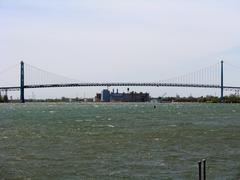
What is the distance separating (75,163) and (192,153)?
321 inches

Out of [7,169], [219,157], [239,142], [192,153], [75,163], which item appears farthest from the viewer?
[239,142]

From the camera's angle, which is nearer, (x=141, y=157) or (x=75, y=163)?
(x=75, y=163)

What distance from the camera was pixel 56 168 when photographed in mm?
31844

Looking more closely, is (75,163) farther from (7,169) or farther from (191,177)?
(191,177)

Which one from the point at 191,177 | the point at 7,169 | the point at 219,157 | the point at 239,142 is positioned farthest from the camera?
→ the point at 239,142

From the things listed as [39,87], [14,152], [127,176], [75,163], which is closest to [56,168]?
[75,163]

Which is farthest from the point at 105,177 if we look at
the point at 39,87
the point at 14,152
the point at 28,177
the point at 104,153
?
the point at 39,87

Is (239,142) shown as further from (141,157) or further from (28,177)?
(28,177)

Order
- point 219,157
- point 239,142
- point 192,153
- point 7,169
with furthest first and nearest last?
point 239,142 → point 192,153 → point 219,157 → point 7,169

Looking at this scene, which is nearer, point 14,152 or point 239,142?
point 14,152

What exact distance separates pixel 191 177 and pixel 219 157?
26.4 ft

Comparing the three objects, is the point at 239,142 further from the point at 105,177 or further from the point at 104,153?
the point at 105,177

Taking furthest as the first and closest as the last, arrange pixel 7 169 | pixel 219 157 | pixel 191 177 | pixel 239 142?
1. pixel 239 142
2. pixel 219 157
3. pixel 7 169
4. pixel 191 177

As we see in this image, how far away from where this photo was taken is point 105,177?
28.8 m
